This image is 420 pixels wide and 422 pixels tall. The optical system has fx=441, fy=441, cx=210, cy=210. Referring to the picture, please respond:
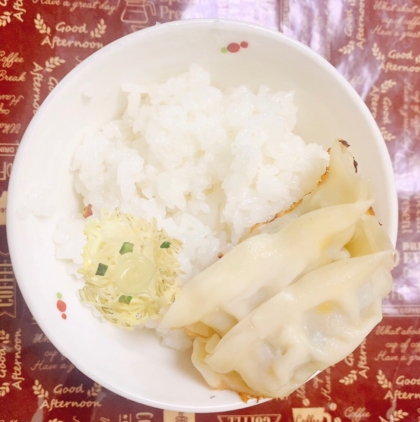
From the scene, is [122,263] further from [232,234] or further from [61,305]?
[232,234]

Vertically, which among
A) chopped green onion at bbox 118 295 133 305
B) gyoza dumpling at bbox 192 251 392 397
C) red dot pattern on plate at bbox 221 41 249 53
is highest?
red dot pattern on plate at bbox 221 41 249 53

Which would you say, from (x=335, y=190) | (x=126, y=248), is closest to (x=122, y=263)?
(x=126, y=248)

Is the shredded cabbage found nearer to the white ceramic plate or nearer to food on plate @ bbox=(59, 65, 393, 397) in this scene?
food on plate @ bbox=(59, 65, 393, 397)

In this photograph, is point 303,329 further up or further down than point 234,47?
further down

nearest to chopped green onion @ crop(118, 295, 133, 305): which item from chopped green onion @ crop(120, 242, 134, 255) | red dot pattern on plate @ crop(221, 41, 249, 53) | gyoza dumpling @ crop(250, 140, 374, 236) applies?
chopped green onion @ crop(120, 242, 134, 255)

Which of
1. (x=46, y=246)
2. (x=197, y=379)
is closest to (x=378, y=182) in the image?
(x=197, y=379)

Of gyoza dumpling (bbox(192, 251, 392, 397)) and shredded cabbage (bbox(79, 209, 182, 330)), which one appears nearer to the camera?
shredded cabbage (bbox(79, 209, 182, 330))

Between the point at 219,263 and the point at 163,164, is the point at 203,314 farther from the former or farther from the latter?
the point at 163,164

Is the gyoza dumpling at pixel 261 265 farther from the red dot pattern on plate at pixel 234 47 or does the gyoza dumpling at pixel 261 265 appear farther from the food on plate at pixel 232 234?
the red dot pattern on plate at pixel 234 47
